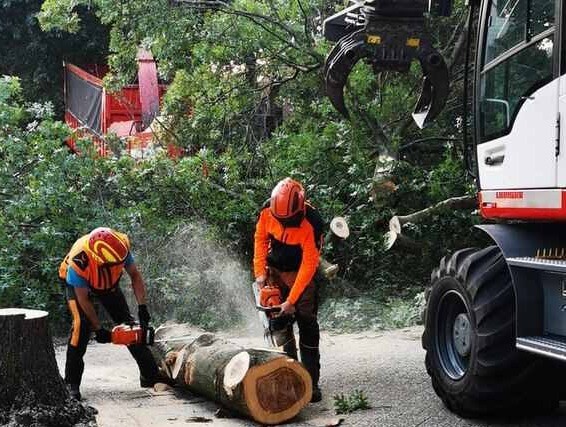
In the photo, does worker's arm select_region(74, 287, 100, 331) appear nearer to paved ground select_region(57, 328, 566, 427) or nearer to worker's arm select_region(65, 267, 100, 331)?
worker's arm select_region(65, 267, 100, 331)

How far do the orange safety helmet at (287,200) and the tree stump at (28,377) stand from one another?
1.90m

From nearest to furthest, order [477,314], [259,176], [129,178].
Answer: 1. [477,314]
2. [129,178]
3. [259,176]

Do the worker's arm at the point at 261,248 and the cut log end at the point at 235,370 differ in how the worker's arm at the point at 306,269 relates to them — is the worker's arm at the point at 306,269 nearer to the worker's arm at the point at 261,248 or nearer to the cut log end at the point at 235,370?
the worker's arm at the point at 261,248

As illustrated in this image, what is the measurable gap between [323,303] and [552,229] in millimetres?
6219

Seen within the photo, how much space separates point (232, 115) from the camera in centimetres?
1206

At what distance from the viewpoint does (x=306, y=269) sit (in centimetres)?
607

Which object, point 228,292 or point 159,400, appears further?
point 228,292

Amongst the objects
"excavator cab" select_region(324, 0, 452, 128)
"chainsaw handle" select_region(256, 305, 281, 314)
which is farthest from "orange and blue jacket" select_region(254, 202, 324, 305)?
"excavator cab" select_region(324, 0, 452, 128)

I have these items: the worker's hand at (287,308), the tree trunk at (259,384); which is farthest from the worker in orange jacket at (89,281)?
the worker's hand at (287,308)

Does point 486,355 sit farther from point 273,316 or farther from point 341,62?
point 341,62

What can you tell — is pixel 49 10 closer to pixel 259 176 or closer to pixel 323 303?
pixel 259 176

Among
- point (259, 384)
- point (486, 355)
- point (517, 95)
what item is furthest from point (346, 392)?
point (517, 95)

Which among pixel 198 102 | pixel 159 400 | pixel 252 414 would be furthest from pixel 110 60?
pixel 252 414

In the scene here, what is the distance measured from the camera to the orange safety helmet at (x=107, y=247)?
6168 mm
